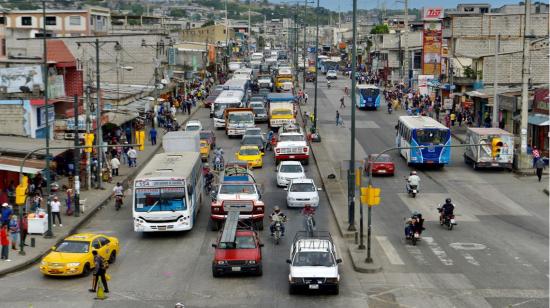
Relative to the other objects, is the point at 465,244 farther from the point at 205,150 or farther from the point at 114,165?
the point at 205,150

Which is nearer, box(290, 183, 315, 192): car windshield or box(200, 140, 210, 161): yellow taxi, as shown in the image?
box(290, 183, 315, 192): car windshield

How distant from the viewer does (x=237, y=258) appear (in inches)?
1139

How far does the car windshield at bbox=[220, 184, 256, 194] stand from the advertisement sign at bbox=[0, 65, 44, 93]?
18799mm

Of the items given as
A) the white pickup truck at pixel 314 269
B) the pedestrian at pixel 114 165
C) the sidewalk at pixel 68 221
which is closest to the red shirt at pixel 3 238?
the sidewalk at pixel 68 221

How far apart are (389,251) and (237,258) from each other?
693cm

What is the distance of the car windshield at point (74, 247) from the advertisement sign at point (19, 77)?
2361 cm

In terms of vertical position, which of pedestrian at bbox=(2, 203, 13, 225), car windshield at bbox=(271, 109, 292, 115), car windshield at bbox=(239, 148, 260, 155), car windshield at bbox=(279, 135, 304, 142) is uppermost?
car windshield at bbox=(271, 109, 292, 115)

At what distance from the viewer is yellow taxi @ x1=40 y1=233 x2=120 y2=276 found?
29047 millimetres

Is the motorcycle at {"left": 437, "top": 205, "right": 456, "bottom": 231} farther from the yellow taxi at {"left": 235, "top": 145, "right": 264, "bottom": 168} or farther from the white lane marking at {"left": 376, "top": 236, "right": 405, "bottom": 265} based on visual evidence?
the yellow taxi at {"left": 235, "top": 145, "right": 264, "bottom": 168}

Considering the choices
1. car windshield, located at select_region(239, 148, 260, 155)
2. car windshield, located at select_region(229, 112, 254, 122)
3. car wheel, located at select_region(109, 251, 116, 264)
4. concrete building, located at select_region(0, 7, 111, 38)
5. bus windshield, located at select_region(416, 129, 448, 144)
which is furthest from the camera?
concrete building, located at select_region(0, 7, 111, 38)

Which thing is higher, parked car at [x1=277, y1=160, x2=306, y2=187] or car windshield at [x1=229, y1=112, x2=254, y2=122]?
car windshield at [x1=229, y1=112, x2=254, y2=122]

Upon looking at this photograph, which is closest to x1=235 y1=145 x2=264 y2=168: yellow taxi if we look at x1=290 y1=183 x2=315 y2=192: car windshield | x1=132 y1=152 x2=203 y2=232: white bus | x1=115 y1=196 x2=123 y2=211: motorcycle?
x1=290 y1=183 x2=315 y2=192: car windshield

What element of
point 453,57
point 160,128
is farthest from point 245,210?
point 453,57

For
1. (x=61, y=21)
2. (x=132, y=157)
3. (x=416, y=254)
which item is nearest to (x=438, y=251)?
(x=416, y=254)
